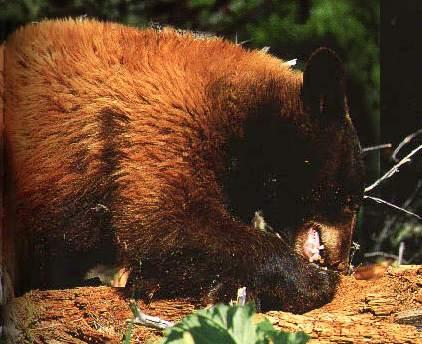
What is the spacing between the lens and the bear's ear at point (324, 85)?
4.30m

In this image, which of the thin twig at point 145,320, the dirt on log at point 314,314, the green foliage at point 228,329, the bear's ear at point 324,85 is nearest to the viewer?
the green foliage at point 228,329

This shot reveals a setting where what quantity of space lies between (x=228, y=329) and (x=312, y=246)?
3.34 feet

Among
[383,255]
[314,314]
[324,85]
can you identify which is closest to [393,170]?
[383,255]

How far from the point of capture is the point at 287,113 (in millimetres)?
4453

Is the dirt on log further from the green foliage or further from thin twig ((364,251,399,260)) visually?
the green foliage

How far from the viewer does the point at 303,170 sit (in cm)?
445

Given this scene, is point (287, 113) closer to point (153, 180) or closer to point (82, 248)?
point (153, 180)

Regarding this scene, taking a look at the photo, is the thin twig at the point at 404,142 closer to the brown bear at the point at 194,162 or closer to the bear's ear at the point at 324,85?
the brown bear at the point at 194,162

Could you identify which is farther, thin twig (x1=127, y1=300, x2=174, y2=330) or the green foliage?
thin twig (x1=127, y1=300, x2=174, y2=330)

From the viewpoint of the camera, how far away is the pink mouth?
175 inches

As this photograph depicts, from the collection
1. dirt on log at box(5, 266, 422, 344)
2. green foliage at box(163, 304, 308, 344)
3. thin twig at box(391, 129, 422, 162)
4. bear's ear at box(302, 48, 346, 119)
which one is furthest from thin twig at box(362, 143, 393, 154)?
green foliage at box(163, 304, 308, 344)

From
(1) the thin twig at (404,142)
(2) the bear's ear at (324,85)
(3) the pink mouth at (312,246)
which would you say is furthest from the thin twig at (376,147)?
(3) the pink mouth at (312,246)

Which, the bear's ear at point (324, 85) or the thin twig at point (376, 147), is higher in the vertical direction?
the bear's ear at point (324, 85)

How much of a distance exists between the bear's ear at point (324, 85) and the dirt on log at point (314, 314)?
0.85m
